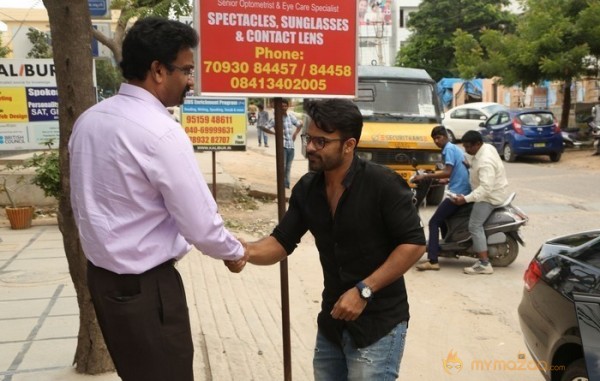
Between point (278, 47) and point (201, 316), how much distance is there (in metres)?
2.95

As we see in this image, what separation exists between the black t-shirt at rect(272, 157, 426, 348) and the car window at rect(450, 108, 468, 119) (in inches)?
904

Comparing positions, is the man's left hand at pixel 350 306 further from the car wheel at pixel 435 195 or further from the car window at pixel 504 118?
the car window at pixel 504 118

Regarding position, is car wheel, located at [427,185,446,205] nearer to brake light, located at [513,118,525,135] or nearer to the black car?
brake light, located at [513,118,525,135]

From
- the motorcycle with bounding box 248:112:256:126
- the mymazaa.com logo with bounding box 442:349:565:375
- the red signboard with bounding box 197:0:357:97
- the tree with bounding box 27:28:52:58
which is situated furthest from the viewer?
the motorcycle with bounding box 248:112:256:126

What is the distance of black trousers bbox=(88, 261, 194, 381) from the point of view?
2.35m

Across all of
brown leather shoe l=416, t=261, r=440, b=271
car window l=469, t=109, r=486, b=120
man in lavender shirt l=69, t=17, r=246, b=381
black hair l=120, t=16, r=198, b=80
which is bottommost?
brown leather shoe l=416, t=261, r=440, b=271

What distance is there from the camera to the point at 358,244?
2.61 meters

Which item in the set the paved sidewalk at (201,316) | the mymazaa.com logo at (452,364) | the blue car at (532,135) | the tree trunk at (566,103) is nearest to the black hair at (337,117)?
the paved sidewalk at (201,316)

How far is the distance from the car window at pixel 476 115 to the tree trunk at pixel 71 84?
2157 centimetres

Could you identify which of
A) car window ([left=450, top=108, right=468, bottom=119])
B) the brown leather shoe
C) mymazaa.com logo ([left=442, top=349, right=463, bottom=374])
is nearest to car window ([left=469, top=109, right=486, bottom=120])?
car window ([left=450, top=108, right=468, bottom=119])

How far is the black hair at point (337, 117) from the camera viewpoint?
2.63 metres

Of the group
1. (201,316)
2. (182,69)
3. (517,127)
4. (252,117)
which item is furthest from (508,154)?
(252,117)

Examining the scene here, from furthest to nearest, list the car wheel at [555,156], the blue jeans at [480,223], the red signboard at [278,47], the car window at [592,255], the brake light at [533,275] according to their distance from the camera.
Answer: the car wheel at [555,156], the blue jeans at [480,223], the brake light at [533,275], the red signboard at [278,47], the car window at [592,255]

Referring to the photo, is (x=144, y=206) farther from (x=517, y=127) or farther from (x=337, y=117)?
(x=517, y=127)
